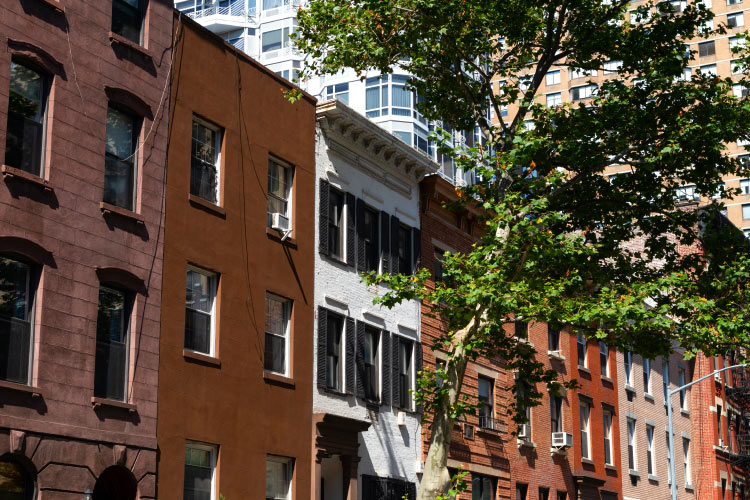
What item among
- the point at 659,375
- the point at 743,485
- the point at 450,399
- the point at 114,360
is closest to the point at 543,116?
the point at 450,399

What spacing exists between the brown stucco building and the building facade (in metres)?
0.85

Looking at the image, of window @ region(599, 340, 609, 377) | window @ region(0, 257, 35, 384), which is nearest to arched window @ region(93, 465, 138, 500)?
window @ region(0, 257, 35, 384)

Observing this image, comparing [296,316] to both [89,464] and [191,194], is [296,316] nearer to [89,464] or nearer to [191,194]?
[191,194]

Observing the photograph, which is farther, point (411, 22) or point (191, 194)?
point (411, 22)

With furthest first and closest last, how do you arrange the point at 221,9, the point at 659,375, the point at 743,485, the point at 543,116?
1. the point at 221,9
2. the point at 743,485
3. the point at 659,375
4. the point at 543,116

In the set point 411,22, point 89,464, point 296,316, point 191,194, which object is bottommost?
point 89,464

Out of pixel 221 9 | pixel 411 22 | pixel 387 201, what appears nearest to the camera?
pixel 411 22

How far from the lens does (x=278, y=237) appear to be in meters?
27.6

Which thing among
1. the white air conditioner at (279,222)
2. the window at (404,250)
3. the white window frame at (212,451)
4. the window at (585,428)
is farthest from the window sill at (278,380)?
the window at (585,428)

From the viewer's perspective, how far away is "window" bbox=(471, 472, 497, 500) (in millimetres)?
36188

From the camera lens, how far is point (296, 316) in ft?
91.2

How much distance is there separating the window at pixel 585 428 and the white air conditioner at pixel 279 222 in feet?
72.9

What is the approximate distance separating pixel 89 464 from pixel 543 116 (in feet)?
49.0

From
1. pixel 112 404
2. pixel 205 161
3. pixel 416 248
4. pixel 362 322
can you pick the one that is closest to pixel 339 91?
pixel 416 248
